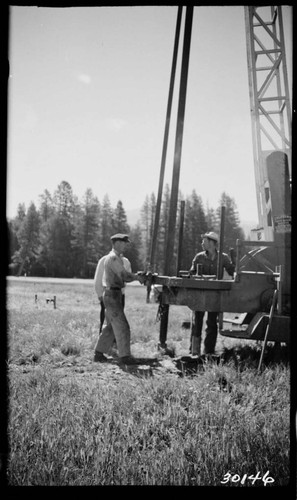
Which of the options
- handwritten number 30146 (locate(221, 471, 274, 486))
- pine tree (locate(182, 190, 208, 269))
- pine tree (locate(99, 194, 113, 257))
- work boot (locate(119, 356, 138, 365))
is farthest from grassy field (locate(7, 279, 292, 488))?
pine tree (locate(182, 190, 208, 269))

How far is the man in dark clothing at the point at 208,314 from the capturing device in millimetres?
6070

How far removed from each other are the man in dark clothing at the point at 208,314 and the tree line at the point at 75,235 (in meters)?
30.8

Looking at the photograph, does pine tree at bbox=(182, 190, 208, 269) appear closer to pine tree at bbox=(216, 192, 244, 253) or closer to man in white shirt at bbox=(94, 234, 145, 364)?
pine tree at bbox=(216, 192, 244, 253)

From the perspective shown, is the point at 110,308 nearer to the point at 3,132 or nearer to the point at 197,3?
the point at 3,132

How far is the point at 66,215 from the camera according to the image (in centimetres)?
5609

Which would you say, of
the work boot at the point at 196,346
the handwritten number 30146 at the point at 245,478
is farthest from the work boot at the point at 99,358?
the handwritten number 30146 at the point at 245,478

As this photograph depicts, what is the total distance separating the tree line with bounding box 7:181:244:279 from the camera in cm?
4662

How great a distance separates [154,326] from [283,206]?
18.0ft

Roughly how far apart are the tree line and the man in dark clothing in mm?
30811

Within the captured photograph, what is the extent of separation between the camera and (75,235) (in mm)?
51594

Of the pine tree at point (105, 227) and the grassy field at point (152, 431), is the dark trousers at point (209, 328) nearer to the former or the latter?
the grassy field at point (152, 431)

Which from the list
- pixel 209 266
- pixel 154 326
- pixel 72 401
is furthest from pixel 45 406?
pixel 154 326

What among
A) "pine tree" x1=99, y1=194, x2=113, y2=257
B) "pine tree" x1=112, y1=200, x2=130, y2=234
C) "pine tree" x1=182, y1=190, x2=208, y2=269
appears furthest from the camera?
"pine tree" x1=182, y1=190, x2=208, y2=269

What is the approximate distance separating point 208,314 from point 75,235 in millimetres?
47274
